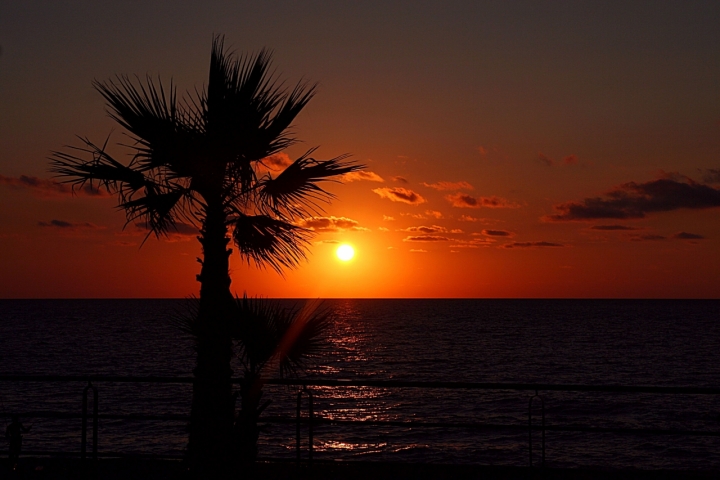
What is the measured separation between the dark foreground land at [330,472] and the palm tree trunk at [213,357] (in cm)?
48

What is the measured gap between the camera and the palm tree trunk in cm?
855

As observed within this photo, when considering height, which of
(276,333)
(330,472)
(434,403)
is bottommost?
(434,403)

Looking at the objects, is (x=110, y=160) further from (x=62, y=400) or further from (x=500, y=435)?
(x=62, y=400)

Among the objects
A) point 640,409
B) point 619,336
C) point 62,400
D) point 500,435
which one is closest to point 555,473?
point 500,435

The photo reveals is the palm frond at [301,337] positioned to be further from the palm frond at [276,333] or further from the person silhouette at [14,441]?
the person silhouette at [14,441]

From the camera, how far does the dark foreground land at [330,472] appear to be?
7625mm

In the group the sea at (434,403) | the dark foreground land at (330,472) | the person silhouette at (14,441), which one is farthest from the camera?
the sea at (434,403)

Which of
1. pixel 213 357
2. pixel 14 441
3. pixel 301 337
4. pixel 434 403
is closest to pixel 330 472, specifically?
pixel 301 337

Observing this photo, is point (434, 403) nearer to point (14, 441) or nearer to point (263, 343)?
point (263, 343)

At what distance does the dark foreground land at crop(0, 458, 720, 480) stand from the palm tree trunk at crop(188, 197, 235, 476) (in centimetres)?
48

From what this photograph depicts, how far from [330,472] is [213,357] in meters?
2.10

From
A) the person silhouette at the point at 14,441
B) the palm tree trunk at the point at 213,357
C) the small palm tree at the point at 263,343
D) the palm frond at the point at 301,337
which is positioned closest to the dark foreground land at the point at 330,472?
the person silhouette at the point at 14,441

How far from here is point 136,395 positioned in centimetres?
3728

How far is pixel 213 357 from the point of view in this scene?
8.81 metres
